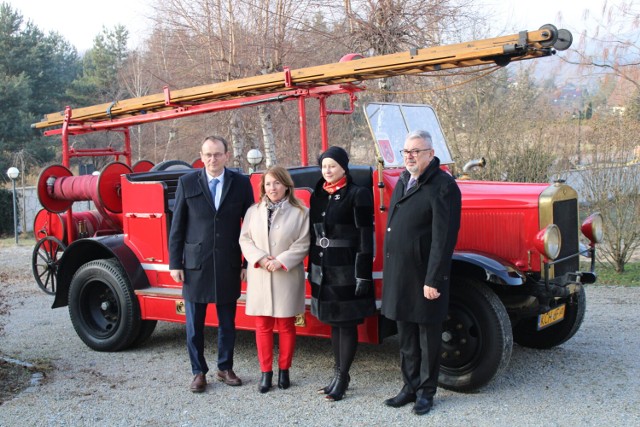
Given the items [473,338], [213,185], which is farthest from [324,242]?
[473,338]

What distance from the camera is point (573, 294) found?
5324 mm

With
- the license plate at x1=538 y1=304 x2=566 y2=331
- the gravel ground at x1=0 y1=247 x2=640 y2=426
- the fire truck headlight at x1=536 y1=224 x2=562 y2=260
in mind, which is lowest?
the gravel ground at x1=0 y1=247 x2=640 y2=426

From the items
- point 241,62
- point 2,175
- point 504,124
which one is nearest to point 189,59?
point 241,62

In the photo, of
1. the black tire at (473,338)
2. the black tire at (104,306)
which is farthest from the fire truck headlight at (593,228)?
the black tire at (104,306)

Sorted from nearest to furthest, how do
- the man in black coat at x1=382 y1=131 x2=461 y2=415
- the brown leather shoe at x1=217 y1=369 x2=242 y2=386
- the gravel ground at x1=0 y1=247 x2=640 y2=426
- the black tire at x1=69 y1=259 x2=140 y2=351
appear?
1. the man in black coat at x1=382 y1=131 x2=461 y2=415
2. the gravel ground at x1=0 y1=247 x2=640 y2=426
3. the brown leather shoe at x1=217 y1=369 x2=242 y2=386
4. the black tire at x1=69 y1=259 x2=140 y2=351

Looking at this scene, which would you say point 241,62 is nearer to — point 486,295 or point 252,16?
point 252,16

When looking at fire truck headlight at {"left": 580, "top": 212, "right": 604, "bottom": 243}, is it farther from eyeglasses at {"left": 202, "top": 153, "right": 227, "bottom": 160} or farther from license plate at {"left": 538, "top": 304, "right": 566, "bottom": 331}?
eyeglasses at {"left": 202, "top": 153, "right": 227, "bottom": 160}

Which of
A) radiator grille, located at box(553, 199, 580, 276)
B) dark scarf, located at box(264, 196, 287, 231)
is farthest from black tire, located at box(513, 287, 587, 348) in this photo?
dark scarf, located at box(264, 196, 287, 231)

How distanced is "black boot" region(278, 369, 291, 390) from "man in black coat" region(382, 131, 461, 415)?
870mm

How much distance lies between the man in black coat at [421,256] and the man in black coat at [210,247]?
4.02ft

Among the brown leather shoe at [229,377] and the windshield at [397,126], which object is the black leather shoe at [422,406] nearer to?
the brown leather shoe at [229,377]

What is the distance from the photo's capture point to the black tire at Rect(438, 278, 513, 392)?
15.3 feet

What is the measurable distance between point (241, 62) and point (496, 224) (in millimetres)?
13707

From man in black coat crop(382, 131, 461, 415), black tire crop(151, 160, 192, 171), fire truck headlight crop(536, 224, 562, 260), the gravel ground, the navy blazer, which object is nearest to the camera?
man in black coat crop(382, 131, 461, 415)
